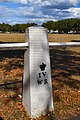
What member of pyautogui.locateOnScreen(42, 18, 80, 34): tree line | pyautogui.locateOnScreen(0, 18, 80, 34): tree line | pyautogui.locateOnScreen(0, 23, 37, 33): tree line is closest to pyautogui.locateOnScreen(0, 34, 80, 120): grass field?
pyautogui.locateOnScreen(0, 18, 80, 34): tree line

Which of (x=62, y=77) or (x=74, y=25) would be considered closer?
(x=62, y=77)

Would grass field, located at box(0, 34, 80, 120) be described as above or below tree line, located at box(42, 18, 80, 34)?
above

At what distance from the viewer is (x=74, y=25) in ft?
354

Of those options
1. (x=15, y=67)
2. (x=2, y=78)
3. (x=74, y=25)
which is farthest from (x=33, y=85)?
(x=74, y=25)

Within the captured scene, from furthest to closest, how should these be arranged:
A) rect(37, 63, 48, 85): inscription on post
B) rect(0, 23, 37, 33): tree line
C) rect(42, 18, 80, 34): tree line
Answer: rect(0, 23, 37, 33): tree line → rect(42, 18, 80, 34): tree line → rect(37, 63, 48, 85): inscription on post

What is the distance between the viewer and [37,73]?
188 inches

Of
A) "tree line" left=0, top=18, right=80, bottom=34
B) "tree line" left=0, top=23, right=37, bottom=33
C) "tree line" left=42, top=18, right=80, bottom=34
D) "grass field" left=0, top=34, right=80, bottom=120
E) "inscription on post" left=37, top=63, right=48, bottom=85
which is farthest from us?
"tree line" left=0, top=23, right=37, bottom=33

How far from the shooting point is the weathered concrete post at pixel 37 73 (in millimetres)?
4711

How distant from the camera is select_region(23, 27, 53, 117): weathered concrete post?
4711mm

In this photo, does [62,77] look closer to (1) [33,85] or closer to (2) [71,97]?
(2) [71,97]

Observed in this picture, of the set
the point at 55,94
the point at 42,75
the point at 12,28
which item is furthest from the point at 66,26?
the point at 42,75

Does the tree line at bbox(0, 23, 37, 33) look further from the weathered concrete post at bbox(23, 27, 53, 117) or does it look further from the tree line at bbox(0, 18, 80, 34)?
the weathered concrete post at bbox(23, 27, 53, 117)

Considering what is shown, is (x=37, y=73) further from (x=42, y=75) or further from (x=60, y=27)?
(x=60, y=27)

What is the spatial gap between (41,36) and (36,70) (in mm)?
580
